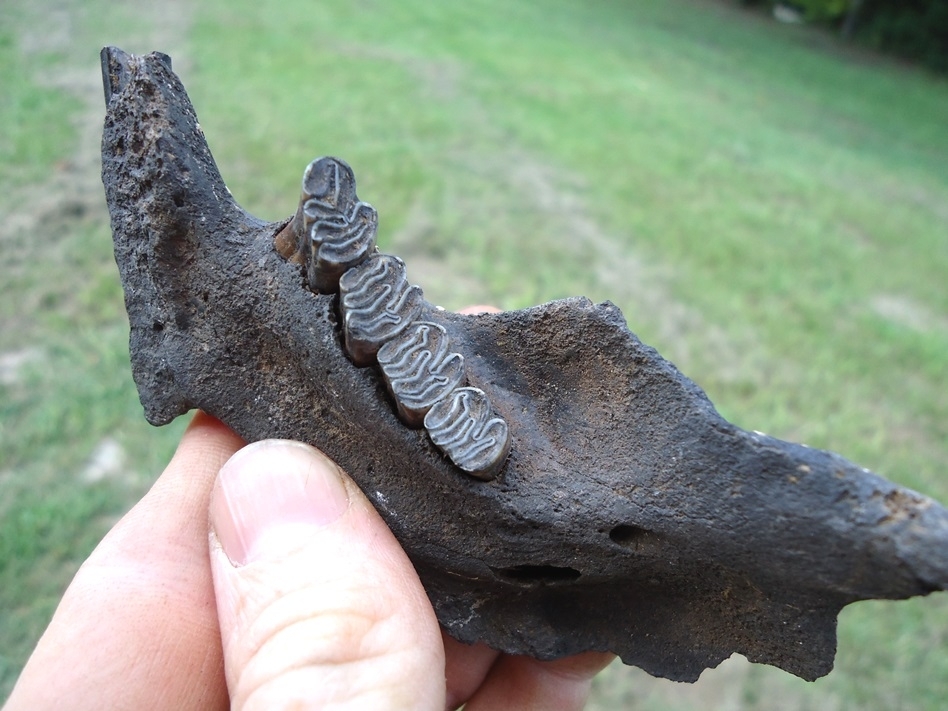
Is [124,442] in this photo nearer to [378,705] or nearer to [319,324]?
[319,324]

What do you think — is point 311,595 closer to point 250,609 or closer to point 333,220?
point 250,609

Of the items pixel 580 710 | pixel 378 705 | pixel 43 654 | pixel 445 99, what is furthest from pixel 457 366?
pixel 445 99

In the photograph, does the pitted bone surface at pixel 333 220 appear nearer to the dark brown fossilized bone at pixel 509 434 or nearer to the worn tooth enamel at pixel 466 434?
the dark brown fossilized bone at pixel 509 434

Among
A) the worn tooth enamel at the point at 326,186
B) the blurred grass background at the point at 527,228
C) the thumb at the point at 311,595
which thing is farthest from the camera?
the blurred grass background at the point at 527,228

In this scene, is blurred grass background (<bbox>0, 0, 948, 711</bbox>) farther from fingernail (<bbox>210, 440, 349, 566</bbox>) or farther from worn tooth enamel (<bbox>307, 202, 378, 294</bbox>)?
worn tooth enamel (<bbox>307, 202, 378, 294</bbox>)

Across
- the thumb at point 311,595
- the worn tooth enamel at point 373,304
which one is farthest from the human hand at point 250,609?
the worn tooth enamel at point 373,304

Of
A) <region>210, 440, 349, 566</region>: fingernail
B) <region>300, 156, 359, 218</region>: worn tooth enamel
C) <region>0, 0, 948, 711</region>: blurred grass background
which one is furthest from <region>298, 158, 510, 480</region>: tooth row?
<region>0, 0, 948, 711</region>: blurred grass background

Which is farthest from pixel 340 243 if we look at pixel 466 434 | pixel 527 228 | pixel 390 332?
pixel 527 228
